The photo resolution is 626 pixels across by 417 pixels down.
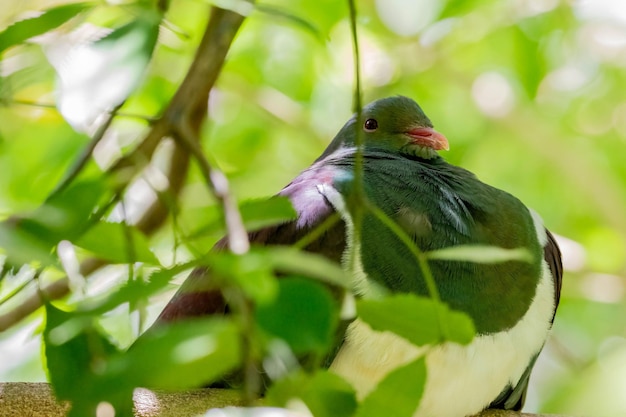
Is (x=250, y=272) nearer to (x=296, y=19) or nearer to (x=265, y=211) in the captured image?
(x=265, y=211)

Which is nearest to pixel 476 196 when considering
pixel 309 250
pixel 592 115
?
pixel 309 250

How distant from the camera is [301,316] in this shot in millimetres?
795

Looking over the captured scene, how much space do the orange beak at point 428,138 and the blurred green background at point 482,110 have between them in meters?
0.57

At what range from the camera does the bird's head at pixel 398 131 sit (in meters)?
2.30

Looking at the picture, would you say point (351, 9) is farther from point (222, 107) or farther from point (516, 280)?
point (222, 107)

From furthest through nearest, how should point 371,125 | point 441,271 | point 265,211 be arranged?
point 371,125 → point 441,271 → point 265,211

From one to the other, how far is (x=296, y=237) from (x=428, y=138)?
0.61 m

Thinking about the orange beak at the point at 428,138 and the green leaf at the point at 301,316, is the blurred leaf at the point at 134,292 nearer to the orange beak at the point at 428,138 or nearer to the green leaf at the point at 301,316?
the green leaf at the point at 301,316

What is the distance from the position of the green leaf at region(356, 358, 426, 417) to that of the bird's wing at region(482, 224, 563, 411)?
1.24 meters

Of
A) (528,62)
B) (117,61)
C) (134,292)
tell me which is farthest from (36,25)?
(528,62)

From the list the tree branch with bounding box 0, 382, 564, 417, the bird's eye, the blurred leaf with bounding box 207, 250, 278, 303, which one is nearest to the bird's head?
the bird's eye

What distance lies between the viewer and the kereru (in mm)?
1799

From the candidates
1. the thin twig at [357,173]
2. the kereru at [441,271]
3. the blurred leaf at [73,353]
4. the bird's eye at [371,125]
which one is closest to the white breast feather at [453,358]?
the kereru at [441,271]

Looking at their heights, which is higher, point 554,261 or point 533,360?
point 554,261
